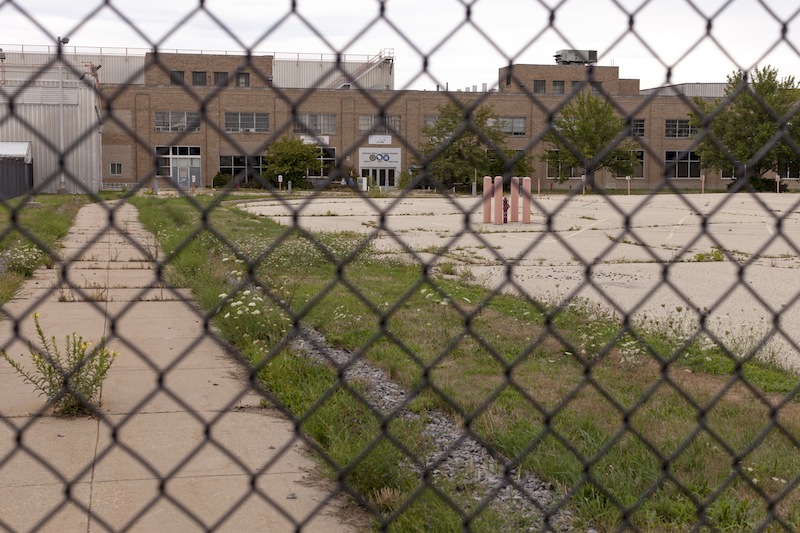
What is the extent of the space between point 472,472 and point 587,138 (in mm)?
3208

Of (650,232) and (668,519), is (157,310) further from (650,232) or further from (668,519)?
(650,232)

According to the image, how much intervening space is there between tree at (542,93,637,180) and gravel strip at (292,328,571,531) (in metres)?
1.02

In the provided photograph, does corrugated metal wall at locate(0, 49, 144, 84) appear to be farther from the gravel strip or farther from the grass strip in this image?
the gravel strip

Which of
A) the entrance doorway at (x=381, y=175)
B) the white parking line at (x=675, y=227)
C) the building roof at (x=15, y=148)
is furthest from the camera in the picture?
the entrance doorway at (x=381, y=175)

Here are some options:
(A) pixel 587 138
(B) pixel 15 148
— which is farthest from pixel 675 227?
(B) pixel 15 148

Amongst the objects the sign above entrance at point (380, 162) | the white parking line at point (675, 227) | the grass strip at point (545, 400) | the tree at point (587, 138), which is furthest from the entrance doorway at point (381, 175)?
Result: the tree at point (587, 138)

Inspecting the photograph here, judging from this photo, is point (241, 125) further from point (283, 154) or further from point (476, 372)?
point (283, 154)

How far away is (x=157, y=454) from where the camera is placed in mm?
5309

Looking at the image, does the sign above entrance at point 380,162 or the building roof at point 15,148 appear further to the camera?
the sign above entrance at point 380,162

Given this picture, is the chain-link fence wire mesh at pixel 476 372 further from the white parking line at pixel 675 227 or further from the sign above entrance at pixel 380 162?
the sign above entrance at pixel 380 162

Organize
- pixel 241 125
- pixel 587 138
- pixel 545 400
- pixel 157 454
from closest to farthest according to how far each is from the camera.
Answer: pixel 157 454, pixel 241 125, pixel 545 400, pixel 587 138

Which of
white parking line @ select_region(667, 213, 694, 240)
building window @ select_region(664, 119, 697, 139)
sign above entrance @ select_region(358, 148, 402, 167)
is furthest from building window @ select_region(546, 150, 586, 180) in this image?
building window @ select_region(664, 119, 697, 139)

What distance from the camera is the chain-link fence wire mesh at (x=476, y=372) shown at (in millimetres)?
2484

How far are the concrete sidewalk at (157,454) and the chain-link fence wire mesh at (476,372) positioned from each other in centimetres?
4
